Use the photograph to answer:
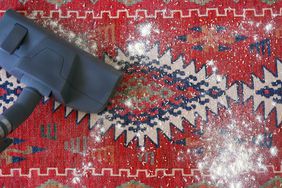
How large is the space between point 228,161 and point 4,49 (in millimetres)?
677

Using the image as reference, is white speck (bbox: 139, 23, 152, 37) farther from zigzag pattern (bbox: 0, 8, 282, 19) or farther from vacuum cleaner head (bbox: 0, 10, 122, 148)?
vacuum cleaner head (bbox: 0, 10, 122, 148)

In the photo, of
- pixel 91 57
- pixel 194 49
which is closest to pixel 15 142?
pixel 91 57

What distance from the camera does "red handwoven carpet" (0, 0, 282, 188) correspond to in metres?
1.09

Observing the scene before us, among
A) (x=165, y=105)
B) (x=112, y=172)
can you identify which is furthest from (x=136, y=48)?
(x=112, y=172)

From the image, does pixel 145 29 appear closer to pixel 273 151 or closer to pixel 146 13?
pixel 146 13

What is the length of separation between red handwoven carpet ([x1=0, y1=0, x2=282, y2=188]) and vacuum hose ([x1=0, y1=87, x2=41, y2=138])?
121 millimetres

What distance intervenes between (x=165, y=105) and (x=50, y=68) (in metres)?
0.34

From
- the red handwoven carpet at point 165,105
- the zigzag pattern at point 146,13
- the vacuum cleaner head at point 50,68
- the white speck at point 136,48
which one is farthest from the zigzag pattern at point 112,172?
the zigzag pattern at point 146,13

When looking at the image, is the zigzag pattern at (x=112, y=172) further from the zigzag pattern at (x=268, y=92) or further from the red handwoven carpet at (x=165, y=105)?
the zigzag pattern at (x=268, y=92)

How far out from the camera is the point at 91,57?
3.46 ft

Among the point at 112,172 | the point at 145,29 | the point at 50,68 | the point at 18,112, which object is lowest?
the point at 112,172

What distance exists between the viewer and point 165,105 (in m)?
1.12

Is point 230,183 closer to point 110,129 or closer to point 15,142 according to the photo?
point 110,129

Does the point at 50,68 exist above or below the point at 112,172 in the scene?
above
